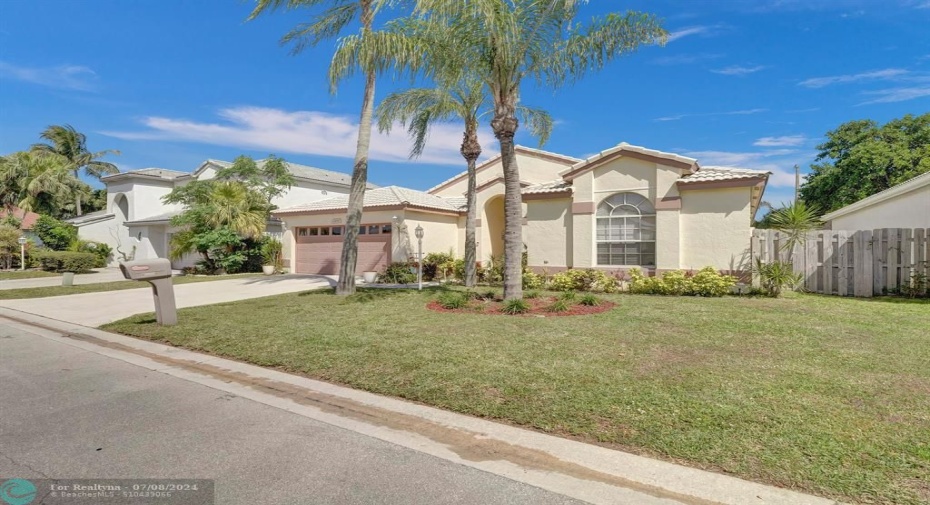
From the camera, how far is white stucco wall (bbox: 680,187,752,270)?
42.6 feet

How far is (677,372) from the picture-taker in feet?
17.4

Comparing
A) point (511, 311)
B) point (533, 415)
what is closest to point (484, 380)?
point (533, 415)

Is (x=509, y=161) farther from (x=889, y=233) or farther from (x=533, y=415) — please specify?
(x=889, y=233)

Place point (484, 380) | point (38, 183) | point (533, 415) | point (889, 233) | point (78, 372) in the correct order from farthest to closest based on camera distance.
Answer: point (38, 183), point (889, 233), point (78, 372), point (484, 380), point (533, 415)

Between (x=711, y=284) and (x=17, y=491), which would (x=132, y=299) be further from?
(x=711, y=284)

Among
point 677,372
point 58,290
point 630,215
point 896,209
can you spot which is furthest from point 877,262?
point 58,290

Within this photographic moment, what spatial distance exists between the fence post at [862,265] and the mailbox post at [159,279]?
16103 millimetres

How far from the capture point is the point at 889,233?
1165 centimetres

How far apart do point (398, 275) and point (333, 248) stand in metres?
5.35

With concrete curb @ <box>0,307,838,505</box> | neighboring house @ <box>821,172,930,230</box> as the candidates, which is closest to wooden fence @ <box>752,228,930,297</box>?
neighboring house @ <box>821,172,930,230</box>

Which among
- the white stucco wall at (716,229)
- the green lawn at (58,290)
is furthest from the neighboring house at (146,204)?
the white stucco wall at (716,229)

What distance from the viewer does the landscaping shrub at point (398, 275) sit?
57.2 ft

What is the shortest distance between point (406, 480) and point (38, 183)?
39.3 meters

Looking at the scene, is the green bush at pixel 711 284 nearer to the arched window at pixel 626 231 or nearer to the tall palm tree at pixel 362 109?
the arched window at pixel 626 231
